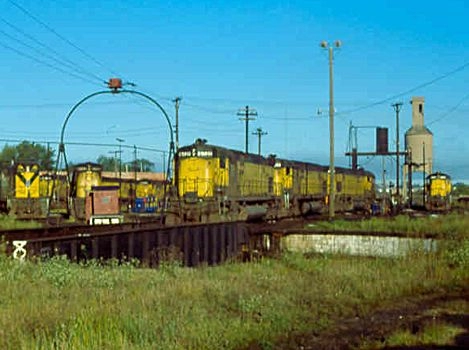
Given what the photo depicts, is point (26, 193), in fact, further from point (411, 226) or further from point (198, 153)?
point (411, 226)

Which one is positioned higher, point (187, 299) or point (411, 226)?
point (411, 226)

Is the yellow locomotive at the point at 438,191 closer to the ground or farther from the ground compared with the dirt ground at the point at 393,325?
farther from the ground

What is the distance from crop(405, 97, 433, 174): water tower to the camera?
98012 mm

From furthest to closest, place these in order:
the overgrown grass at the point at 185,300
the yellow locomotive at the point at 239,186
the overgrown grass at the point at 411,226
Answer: the yellow locomotive at the point at 239,186
the overgrown grass at the point at 411,226
the overgrown grass at the point at 185,300

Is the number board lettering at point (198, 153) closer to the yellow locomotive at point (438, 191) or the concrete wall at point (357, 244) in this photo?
the concrete wall at point (357, 244)

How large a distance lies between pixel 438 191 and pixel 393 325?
50.6 meters

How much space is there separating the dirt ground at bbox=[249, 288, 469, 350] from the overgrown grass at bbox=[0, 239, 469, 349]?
1.02 feet

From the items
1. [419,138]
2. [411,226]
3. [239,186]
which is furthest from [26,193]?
[419,138]

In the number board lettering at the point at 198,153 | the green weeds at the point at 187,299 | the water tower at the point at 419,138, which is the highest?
the water tower at the point at 419,138

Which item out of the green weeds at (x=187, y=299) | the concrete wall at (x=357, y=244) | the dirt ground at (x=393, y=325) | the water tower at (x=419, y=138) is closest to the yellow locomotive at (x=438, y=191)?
the water tower at (x=419, y=138)

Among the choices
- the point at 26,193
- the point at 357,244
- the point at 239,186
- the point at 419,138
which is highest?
the point at 419,138

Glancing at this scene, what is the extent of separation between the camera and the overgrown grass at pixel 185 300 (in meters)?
8.02

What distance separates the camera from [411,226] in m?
25.6

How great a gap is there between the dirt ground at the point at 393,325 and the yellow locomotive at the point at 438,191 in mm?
46143
